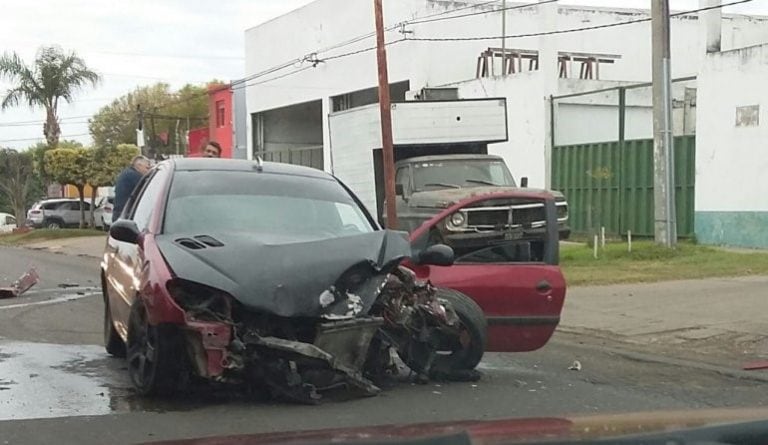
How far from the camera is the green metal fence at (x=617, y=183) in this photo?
23141 mm

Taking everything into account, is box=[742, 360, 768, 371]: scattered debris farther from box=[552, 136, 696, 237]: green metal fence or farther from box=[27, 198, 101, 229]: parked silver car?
box=[27, 198, 101, 229]: parked silver car

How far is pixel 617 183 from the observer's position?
81.4ft

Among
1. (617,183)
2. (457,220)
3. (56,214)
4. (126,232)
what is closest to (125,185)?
(126,232)

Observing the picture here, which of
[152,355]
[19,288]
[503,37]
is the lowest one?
[19,288]

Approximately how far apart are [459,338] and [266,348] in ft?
5.79

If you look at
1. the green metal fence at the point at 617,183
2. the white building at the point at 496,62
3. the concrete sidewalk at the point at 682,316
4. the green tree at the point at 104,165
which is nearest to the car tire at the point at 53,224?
the green tree at the point at 104,165

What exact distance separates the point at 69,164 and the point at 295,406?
3563 cm

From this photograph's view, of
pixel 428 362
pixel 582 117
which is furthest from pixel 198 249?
pixel 582 117

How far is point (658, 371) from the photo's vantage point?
337 inches

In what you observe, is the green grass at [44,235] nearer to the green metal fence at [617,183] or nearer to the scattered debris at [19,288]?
the green metal fence at [617,183]

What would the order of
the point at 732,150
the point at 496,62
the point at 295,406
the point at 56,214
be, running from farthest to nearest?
the point at 56,214
the point at 496,62
the point at 732,150
the point at 295,406

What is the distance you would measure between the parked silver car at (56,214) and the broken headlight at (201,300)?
40.8 metres

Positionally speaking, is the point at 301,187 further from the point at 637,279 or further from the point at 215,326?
the point at 637,279

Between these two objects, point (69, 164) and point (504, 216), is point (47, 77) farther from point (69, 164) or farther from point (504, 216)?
point (504, 216)
